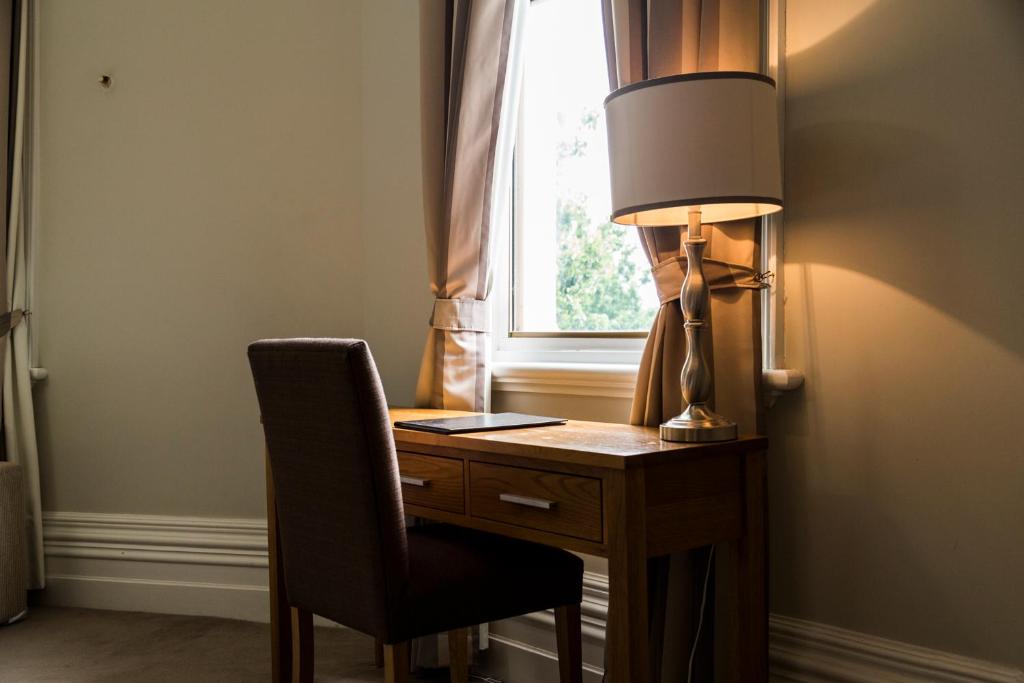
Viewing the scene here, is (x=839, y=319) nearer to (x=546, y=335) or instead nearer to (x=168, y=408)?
(x=546, y=335)

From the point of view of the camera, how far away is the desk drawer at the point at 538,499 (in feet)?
5.54

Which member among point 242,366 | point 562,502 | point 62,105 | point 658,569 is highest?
point 62,105

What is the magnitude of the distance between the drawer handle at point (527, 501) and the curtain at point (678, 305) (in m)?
0.37

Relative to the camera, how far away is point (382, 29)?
3.06m

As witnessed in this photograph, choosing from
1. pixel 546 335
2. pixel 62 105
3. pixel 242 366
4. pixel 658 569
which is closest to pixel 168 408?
pixel 242 366

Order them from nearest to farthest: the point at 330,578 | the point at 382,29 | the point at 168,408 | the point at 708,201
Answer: the point at 708,201
the point at 330,578
the point at 382,29
the point at 168,408

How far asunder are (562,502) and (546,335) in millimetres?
1034

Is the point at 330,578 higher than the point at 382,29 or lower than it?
lower

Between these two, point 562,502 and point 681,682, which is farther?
point 681,682

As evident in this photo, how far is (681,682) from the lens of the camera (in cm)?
198

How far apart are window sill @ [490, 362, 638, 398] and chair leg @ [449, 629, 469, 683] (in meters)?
0.68

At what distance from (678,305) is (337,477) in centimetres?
82

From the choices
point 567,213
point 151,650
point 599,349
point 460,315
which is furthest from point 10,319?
point 599,349

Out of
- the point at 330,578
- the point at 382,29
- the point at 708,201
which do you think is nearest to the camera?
the point at 708,201
